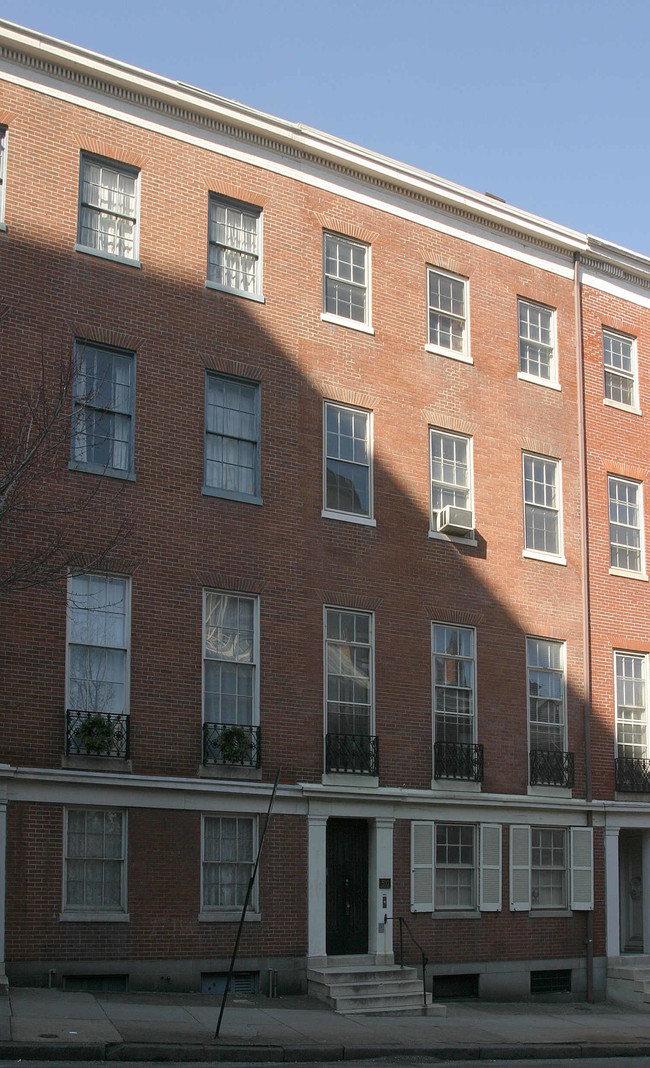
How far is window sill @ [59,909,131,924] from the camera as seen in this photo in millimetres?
19750

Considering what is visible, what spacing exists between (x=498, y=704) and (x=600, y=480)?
5841 millimetres

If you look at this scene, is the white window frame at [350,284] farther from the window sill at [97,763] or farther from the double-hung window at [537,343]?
the window sill at [97,763]

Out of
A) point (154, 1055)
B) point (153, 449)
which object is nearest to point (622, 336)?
point (153, 449)

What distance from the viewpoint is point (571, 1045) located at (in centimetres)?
1955

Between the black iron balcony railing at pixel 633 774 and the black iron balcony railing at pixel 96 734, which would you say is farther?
the black iron balcony railing at pixel 633 774

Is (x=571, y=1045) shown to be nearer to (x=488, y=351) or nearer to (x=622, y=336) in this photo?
(x=488, y=351)

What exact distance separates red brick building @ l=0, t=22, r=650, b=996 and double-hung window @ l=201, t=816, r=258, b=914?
0.08 m

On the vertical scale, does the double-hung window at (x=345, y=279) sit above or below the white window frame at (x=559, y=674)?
above

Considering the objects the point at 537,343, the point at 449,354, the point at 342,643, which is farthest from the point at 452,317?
the point at 342,643

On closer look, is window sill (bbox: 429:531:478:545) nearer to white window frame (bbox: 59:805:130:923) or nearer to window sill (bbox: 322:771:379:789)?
window sill (bbox: 322:771:379:789)

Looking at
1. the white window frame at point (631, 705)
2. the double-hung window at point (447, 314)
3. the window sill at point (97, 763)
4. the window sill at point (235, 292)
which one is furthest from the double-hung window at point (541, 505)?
the window sill at point (97, 763)

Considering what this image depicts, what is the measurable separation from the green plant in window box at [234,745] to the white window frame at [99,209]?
7994 millimetres

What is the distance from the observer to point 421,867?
78.0 feet

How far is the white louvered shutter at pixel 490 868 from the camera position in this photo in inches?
968
